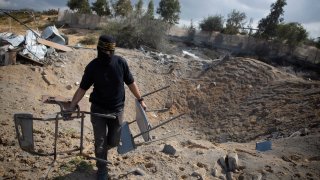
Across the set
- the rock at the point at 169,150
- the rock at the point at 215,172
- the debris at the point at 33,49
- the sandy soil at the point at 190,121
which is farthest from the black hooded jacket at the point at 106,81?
the debris at the point at 33,49

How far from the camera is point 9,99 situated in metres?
7.13

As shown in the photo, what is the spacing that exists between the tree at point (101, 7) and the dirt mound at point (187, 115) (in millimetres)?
21255

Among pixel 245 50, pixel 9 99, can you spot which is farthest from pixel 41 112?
pixel 245 50

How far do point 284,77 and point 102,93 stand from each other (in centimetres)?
863

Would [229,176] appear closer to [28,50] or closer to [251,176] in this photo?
[251,176]

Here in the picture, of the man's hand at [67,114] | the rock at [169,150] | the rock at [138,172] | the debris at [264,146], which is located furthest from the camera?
the debris at [264,146]

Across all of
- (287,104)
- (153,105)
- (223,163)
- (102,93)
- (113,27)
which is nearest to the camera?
(102,93)

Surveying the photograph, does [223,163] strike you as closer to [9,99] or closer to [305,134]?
[305,134]

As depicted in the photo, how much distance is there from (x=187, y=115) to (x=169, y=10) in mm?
25505

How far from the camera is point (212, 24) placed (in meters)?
33.1

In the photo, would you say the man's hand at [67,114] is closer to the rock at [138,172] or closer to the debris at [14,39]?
the rock at [138,172]

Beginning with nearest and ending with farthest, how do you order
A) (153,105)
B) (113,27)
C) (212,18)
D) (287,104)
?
(287,104) → (153,105) → (113,27) → (212,18)

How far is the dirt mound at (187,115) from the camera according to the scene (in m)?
4.47

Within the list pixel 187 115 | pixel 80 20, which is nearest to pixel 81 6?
pixel 80 20
